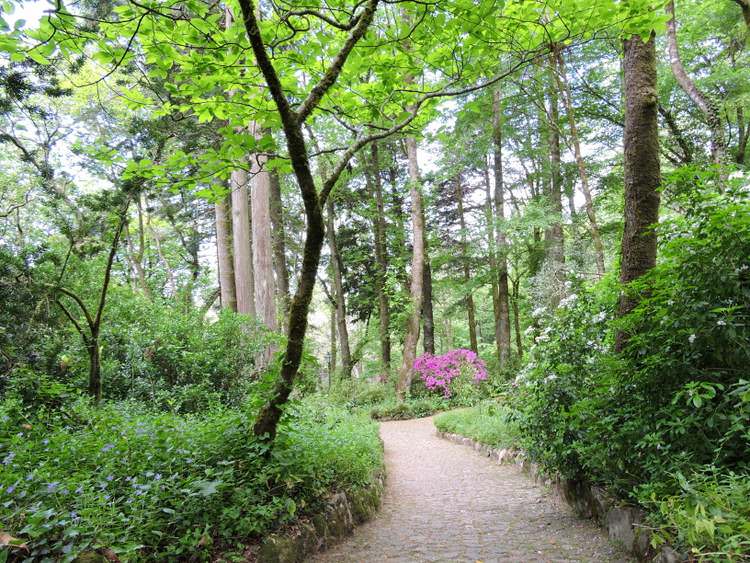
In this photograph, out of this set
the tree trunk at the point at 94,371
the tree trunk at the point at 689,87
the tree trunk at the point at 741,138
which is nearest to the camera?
the tree trunk at the point at 94,371

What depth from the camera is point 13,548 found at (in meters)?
1.91

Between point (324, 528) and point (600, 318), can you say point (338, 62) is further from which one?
point (324, 528)

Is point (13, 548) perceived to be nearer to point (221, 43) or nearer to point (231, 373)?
point (221, 43)

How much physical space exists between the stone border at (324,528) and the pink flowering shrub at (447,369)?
9.83m

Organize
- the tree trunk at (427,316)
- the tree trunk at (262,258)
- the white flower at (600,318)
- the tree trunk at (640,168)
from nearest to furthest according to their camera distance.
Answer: the tree trunk at (640,168) < the white flower at (600,318) < the tree trunk at (262,258) < the tree trunk at (427,316)

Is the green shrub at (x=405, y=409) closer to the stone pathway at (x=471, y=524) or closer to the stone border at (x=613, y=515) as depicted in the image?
the stone pathway at (x=471, y=524)

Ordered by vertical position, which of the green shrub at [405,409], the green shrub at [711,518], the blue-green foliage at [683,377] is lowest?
the green shrub at [405,409]

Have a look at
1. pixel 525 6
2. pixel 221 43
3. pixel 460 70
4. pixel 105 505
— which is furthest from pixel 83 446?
pixel 525 6

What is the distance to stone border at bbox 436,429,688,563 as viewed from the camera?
279cm

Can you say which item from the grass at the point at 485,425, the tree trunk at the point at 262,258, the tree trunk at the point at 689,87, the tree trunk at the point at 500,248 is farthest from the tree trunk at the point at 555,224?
the tree trunk at the point at 262,258

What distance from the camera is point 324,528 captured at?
3750mm

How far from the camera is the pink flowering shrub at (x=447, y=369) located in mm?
14852

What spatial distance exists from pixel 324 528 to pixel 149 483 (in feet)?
5.44

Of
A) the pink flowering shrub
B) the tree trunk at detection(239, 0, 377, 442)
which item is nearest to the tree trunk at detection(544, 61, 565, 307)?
the pink flowering shrub
